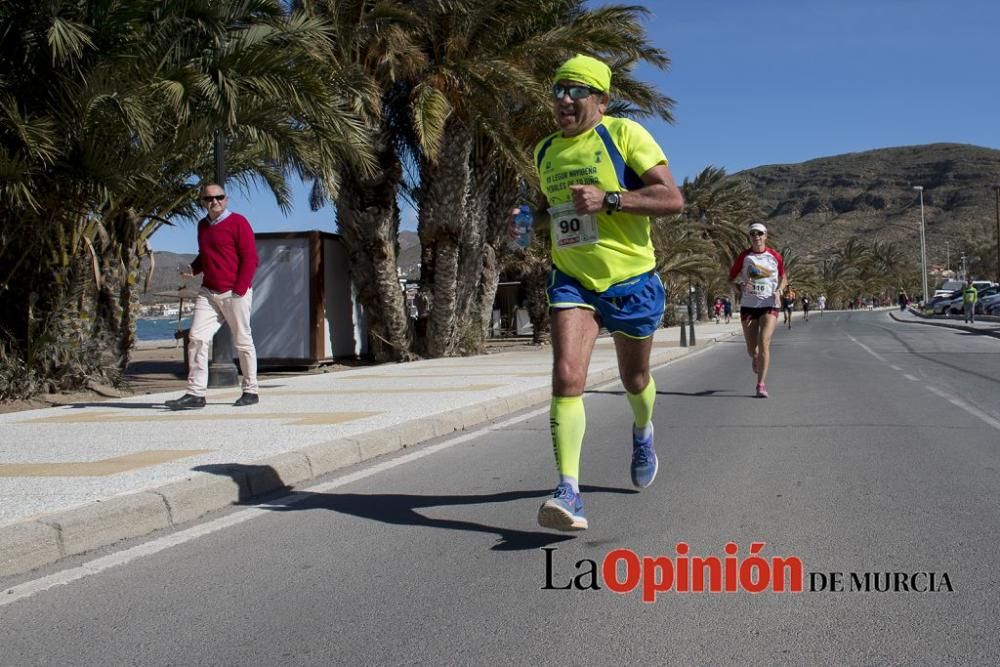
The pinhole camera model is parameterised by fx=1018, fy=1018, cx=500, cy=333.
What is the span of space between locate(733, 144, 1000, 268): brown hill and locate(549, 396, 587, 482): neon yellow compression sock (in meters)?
115

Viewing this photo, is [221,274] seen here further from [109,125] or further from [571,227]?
[571,227]

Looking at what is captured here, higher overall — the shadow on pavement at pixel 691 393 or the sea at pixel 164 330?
the sea at pixel 164 330

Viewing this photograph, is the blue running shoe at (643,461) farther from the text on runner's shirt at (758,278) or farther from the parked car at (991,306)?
the parked car at (991,306)

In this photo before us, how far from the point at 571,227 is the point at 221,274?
17.4ft

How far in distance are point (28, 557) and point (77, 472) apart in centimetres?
172

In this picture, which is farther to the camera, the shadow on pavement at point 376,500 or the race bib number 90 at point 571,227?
the shadow on pavement at point 376,500

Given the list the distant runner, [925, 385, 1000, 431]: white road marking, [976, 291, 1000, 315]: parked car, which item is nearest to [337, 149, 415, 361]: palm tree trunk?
the distant runner

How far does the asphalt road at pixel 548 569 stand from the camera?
3.35 meters

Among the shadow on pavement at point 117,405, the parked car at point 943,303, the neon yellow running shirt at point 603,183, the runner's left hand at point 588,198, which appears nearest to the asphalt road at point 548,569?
the neon yellow running shirt at point 603,183

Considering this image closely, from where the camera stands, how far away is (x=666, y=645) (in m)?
3.31

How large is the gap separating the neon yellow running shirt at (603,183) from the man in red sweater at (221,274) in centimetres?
515

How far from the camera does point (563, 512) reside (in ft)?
14.4

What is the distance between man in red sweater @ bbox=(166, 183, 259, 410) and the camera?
9156 millimetres

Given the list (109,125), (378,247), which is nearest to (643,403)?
(109,125)
